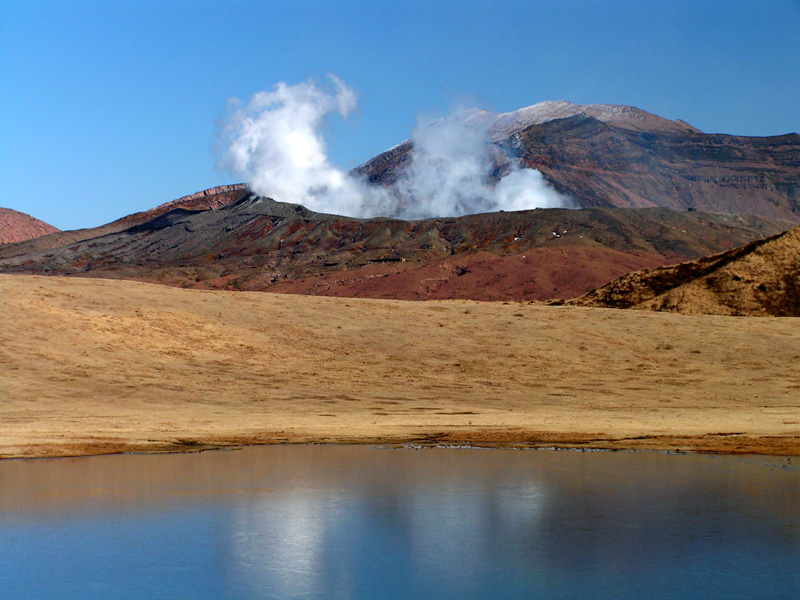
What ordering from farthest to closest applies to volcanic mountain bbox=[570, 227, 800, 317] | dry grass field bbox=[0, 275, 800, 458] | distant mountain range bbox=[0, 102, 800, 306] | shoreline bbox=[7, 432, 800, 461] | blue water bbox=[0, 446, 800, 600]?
1. distant mountain range bbox=[0, 102, 800, 306]
2. volcanic mountain bbox=[570, 227, 800, 317]
3. dry grass field bbox=[0, 275, 800, 458]
4. shoreline bbox=[7, 432, 800, 461]
5. blue water bbox=[0, 446, 800, 600]

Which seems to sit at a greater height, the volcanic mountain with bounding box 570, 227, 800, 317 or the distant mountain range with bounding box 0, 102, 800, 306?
the distant mountain range with bounding box 0, 102, 800, 306

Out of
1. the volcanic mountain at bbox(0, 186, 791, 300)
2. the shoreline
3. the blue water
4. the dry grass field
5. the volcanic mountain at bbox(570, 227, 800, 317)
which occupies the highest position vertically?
the volcanic mountain at bbox(0, 186, 791, 300)

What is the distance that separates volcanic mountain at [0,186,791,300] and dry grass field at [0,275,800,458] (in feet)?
201

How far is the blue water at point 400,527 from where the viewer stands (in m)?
8.56

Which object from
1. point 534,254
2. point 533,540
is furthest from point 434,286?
point 533,540

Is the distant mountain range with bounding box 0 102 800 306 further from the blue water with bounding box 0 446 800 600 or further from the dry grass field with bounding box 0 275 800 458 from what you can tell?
the blue water with bounding box 0 446 800 600

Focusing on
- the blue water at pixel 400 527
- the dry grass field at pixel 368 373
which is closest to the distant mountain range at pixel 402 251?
the dry grass field at pixel 368 373

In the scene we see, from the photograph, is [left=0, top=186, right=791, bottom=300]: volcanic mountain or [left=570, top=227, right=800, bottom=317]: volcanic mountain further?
[left=0, top=186, right=791, bottom=300]: volcanic mountain

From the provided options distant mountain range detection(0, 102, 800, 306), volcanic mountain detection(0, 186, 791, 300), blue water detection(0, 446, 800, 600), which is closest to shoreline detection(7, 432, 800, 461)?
blue water detection(0, 446, 800, 600)

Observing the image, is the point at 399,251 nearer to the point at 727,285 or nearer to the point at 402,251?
the point at 402,251

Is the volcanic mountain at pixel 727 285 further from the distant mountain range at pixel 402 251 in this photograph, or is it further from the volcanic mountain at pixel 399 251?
the volcanic mountain at pixel 399 251

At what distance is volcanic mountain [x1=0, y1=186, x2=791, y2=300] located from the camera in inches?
3974

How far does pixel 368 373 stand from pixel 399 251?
97.4 metres

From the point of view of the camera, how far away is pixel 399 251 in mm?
123000
